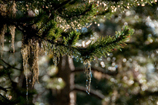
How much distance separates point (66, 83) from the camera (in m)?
4.84

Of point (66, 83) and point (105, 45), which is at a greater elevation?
point (105, 45)

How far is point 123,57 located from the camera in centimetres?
473

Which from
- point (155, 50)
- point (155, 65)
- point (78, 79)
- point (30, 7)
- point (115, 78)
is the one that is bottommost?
point (78, 79)

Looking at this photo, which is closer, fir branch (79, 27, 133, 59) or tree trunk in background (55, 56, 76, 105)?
fir branch (79, 27, 133, 59)

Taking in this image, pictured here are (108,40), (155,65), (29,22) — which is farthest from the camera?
(155,65)

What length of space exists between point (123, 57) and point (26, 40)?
12.2ft

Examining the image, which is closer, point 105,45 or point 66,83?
point 105,45

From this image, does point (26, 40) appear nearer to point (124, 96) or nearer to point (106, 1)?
point (106, 1)

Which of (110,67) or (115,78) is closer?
(115,78)

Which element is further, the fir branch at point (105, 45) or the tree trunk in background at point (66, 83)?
the tree trunk in background at point (66, 83)

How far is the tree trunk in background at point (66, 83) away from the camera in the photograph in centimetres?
469

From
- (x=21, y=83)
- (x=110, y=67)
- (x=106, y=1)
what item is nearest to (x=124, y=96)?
(x=110, y=67)

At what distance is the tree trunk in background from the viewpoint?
185 inches

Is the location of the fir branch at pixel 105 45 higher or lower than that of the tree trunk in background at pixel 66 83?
higher
